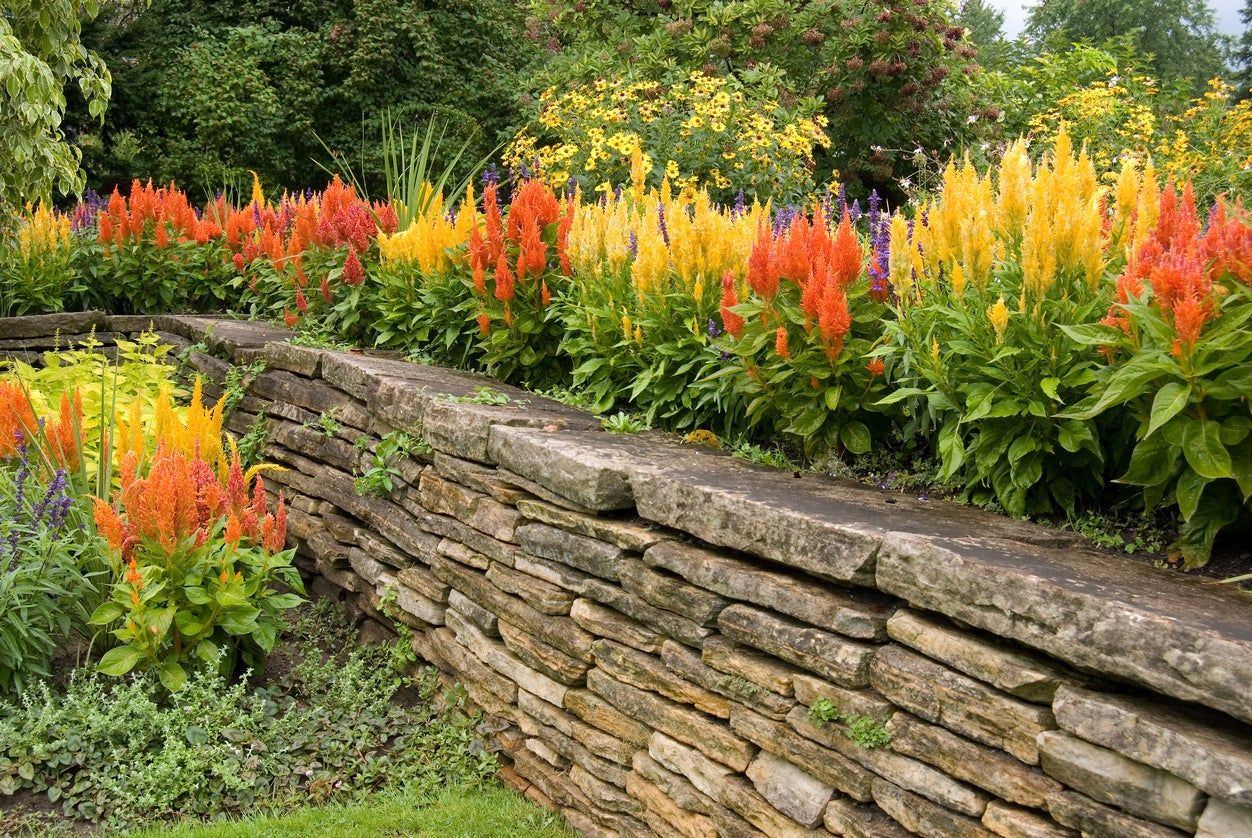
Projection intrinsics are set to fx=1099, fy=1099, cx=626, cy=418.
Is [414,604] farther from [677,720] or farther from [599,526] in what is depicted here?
[677,720]

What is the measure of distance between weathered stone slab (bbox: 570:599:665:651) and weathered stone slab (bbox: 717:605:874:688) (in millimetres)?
383

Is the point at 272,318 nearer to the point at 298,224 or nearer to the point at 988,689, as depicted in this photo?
the point at 298,224

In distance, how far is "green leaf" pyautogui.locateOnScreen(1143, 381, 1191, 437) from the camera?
262 centimetres

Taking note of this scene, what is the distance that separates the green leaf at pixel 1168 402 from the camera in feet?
8.59

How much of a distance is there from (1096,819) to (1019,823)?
194 millimetres

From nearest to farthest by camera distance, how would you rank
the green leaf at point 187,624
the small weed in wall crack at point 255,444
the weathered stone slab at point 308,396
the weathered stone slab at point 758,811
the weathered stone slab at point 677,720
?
the weathered stone slab at point 758,811
the weathered stone slab at point 677,720
the green leaf at point 187,624
the weathered stone slab at point 308,396
the small weed in wall crack at point 255,444

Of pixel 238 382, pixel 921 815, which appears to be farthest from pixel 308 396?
pixel 921 815

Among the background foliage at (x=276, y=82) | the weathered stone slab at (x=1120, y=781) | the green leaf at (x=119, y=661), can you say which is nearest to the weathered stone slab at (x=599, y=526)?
the weathered stone slab at (x=1120, y=781)

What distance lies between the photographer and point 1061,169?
3248mm

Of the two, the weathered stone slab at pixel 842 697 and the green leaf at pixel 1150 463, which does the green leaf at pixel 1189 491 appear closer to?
the green leaf at pixel 1150 463

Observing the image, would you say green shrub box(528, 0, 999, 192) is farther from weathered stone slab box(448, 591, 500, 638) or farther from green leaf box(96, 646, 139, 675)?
green leaf box(96, 646, 139, 675)

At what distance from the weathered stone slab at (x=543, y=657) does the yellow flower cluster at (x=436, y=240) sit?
7.80 feet

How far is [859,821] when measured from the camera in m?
2.88

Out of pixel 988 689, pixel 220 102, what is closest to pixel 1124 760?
pixel 988 689
